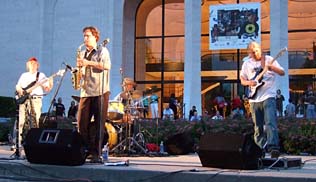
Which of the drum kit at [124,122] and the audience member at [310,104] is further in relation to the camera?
the audience member at [310,104]

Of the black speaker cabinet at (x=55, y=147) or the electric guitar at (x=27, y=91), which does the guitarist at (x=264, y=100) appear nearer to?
the black speaker cabinet at (x=55, y=147)

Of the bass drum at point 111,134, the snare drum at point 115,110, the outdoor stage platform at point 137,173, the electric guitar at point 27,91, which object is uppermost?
the electric guitar at point 27,91

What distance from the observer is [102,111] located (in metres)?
8.38

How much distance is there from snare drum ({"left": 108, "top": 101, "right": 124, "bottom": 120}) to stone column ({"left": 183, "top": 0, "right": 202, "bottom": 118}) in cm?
1440

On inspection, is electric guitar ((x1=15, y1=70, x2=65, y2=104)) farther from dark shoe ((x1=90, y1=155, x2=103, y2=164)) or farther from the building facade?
the building facade

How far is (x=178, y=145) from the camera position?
12.3 meters

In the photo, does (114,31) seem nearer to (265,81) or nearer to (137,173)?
(265,81)

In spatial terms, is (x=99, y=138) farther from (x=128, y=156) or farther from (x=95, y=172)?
(x=128, y=156)

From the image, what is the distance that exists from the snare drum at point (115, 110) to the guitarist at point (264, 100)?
11.8 ft

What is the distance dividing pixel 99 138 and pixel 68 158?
0.73 meters

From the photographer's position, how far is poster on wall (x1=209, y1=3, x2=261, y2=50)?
2555 cm

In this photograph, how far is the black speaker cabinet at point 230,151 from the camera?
288 inches

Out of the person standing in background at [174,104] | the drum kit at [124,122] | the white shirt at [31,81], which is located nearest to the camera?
the white shirt at [31,81]

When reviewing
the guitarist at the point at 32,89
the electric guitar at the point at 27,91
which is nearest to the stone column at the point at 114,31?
the guitarist at the point at 32,89
